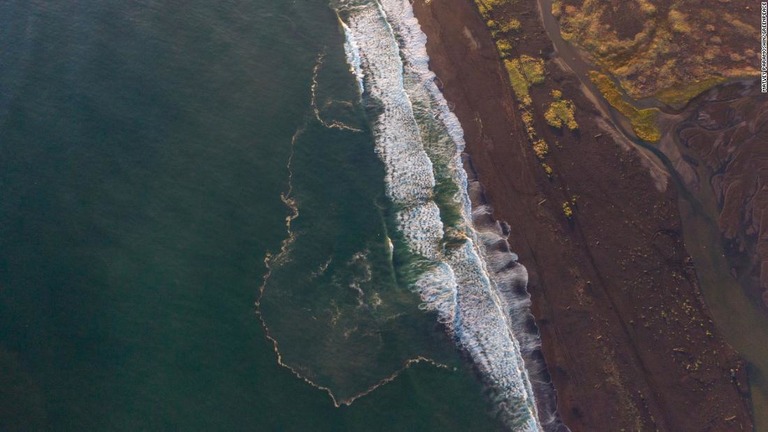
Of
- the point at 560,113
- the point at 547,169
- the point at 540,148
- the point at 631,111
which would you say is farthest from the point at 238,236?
the point at 631,111

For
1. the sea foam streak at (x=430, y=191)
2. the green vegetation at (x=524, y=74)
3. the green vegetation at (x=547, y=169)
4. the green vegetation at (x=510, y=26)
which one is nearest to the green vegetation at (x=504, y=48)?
the green vegetation at (x=524, y=74)

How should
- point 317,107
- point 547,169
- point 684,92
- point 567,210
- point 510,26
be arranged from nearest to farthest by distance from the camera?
point 567,210
point 547,169
point 317,107
point 684,92
point 510,26

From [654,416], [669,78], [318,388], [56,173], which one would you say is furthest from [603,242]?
[56,173]

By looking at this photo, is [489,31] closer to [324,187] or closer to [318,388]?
Result: [324,187]

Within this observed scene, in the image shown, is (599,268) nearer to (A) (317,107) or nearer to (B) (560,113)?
(B) (560,113)

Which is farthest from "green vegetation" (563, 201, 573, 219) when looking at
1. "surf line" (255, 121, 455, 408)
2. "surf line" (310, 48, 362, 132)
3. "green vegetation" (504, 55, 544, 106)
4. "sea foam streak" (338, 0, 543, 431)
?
"surf line" (310, 48, 362, 132)

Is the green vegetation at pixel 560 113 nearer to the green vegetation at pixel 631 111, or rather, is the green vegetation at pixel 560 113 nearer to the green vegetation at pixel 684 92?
the green vegetation at pixel 631 111

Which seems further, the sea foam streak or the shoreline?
the shoreline

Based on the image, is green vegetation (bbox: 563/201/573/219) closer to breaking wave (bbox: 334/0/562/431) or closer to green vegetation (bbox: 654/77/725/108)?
breaking wave (bbox: 334/0/562/431)
